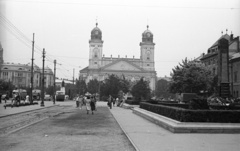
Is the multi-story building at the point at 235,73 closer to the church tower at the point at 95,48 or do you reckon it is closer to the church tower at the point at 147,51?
the church tower at the point at 147,51

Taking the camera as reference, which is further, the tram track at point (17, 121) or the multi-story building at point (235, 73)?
the multi-story building at point (235, 73)

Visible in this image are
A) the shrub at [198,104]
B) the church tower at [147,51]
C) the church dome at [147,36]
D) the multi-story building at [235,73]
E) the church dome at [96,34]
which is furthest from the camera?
the church dome at [147,36]

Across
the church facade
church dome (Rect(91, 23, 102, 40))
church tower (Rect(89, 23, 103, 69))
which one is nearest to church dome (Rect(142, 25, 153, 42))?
the church facade

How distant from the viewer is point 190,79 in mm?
48875

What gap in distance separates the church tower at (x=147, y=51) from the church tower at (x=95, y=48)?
19.7m

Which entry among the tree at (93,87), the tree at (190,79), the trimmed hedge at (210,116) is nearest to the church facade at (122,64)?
the tree at (93,87)

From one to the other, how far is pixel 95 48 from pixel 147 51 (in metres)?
24.2

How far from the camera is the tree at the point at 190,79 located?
48656 millimetres

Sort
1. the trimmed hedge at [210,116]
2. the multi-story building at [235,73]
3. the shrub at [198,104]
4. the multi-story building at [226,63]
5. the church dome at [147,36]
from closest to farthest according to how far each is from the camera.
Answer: the trimmed hedge at [210,116], the shrub at [198,104], the multi-story building at [226,63], the multi-story building at [235,73], the church dome at [147,36]

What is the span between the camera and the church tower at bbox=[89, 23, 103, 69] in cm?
13712

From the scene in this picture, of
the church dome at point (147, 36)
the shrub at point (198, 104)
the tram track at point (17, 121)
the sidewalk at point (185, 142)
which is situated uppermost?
the church dome at point (147, 36)

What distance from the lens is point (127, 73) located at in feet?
438

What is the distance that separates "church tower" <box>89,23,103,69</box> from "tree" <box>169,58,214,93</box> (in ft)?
289

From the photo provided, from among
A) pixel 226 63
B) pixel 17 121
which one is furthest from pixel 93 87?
pixel 17 121
